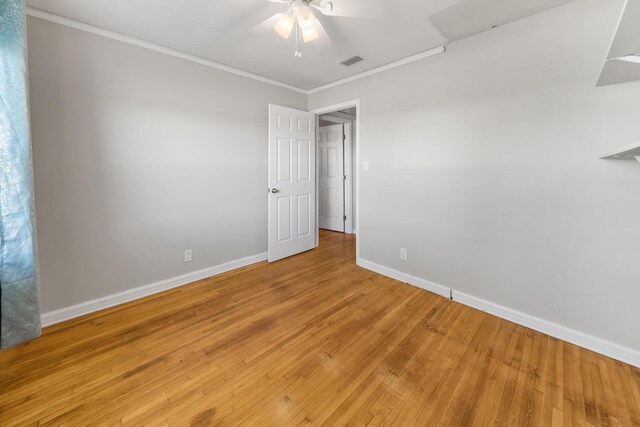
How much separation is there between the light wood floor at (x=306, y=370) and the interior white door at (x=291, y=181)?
1319 mm

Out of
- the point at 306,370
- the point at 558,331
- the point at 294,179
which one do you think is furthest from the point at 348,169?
the point at 306,370

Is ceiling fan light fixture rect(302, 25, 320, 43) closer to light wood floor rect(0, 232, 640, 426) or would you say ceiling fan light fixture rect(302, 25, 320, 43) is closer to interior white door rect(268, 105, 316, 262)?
interior white door rect(268, 105, 316, 262)

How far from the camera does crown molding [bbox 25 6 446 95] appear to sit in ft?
6.80

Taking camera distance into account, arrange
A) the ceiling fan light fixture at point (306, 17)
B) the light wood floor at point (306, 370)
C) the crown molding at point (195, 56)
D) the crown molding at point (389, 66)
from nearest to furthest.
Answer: the light wood floor at point (306, 370) → the ceiling fan light fixture at point (306, 17) → the crown molding at point (195, 56) → the crown molding at point (389, 66)

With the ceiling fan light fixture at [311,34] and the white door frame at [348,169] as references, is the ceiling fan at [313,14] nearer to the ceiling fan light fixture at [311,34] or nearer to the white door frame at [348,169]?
the ceiling fan light fixture at [311,34]

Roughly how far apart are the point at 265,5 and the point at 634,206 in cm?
288

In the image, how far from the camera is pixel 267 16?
209cm

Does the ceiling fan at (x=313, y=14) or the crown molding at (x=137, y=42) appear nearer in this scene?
the ceiling fan at (x=313, y=14)

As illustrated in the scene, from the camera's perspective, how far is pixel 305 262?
11.8 feet

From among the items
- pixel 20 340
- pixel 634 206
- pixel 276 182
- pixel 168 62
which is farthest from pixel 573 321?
pixel 168 62

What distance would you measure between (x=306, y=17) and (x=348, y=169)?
3.47m

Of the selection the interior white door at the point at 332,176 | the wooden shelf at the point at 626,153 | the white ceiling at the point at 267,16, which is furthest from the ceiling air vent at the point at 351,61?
the wooden shelf at the point at 626,153

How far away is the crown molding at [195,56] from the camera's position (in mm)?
2072

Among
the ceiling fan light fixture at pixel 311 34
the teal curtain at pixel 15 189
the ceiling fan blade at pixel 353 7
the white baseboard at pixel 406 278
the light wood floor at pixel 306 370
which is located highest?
the ceiling fan blade at pixel 353 7
